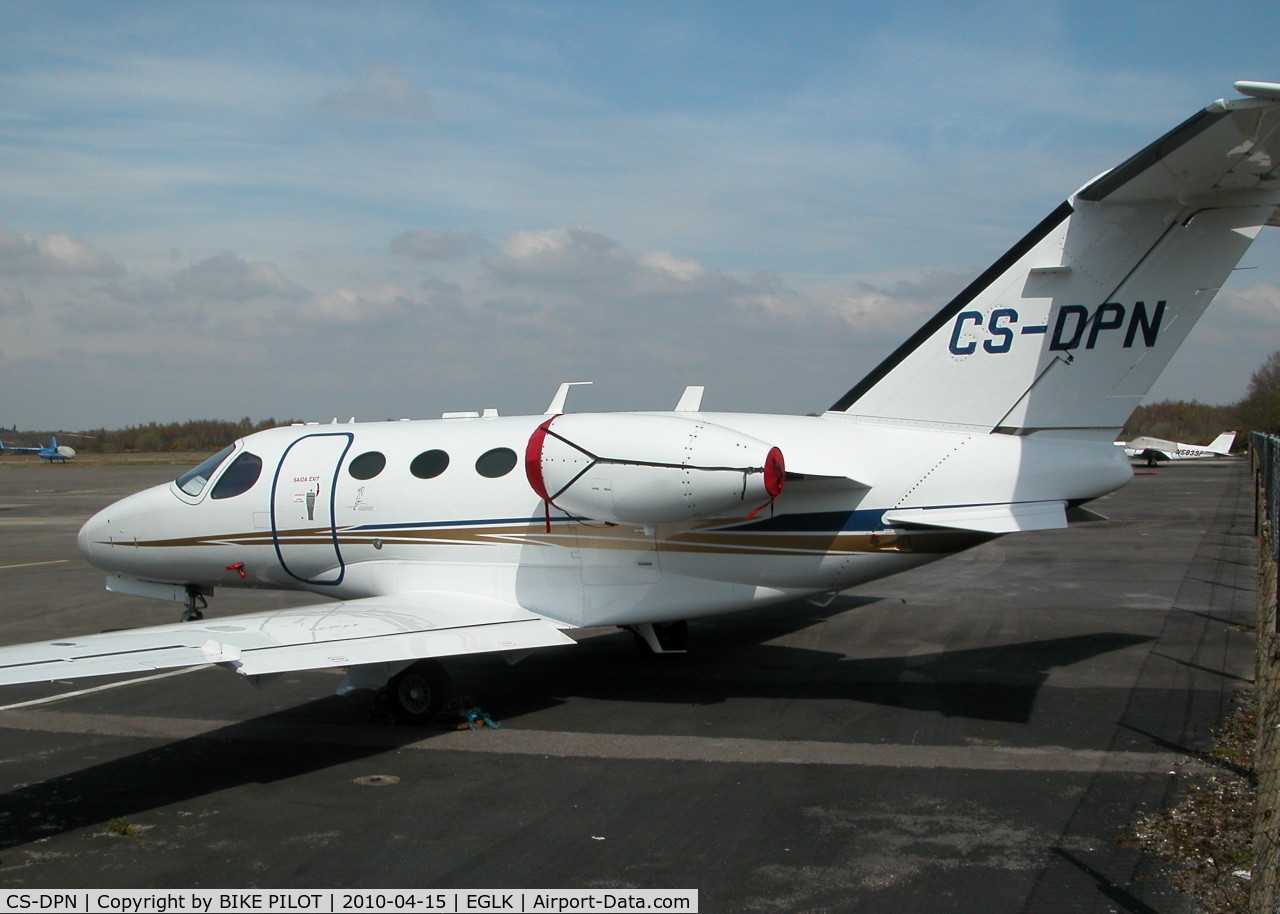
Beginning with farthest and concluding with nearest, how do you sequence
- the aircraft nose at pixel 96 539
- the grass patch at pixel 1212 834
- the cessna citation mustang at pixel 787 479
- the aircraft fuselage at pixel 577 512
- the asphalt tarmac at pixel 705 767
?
1. the aircraft nose at pixel 96 539
2. the aircraft fuselage at pixel 577 512
3. the cessna citation mustang at pixel 787 479
4. the asphalt tarmac at pixel 705 767
5. the grass patch at pixel 1212 834

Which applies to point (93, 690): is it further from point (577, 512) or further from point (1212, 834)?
point (1212, 834)

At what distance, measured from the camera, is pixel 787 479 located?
922 centimetres

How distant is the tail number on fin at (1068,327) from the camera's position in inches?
337

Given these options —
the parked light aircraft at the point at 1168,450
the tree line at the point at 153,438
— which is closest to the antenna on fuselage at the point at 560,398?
the parked light aircraft at the point at 1168,450

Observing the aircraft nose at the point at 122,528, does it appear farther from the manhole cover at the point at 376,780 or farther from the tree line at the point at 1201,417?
the tree line at the point at 1201,417

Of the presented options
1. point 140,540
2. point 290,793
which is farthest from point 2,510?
point 290,793

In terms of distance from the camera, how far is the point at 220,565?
11.6 meters

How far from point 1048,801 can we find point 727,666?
4793mm

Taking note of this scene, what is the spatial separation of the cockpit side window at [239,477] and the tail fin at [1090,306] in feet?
22.4

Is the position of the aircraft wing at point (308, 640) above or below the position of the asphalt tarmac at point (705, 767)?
above

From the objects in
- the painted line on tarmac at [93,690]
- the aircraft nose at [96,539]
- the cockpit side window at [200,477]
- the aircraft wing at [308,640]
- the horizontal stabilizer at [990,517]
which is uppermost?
the cockpit side window at [200,477]

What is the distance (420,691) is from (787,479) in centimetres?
392

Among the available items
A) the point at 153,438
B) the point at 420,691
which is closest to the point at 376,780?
the point at 420,691

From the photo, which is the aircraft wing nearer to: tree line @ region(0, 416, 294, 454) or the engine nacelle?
the engine nacelle
